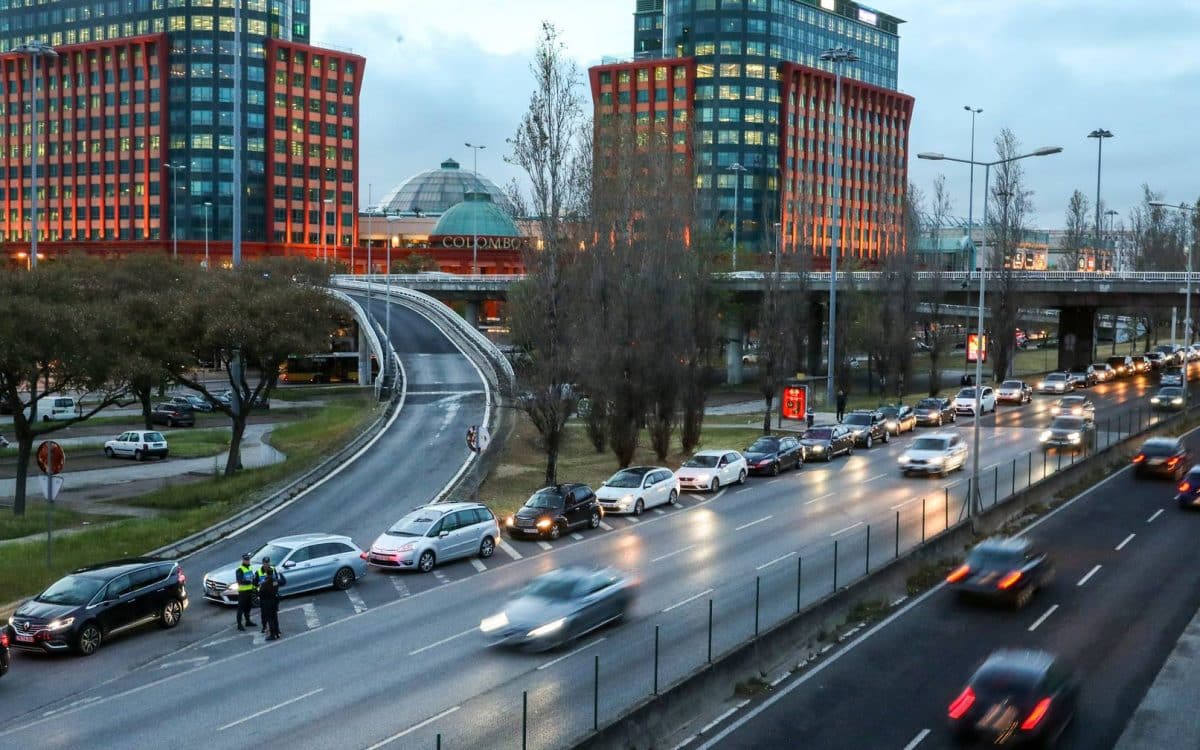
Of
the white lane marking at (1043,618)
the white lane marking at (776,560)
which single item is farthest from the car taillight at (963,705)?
the white lane marking at (776,560)

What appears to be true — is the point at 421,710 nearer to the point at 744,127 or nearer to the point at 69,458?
the point at 69,458

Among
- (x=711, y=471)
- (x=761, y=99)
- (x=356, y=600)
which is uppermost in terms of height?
(x=761, y=99)

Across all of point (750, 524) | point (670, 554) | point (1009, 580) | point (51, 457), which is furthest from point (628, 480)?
point (51, 457)

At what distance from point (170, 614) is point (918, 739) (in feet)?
51.8

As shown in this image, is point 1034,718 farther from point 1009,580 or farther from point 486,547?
point 486,547

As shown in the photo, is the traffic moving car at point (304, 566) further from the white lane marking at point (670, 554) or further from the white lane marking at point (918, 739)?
the white lane marking at point (918, 739)

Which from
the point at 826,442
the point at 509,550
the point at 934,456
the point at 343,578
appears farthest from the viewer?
the point at 826,442

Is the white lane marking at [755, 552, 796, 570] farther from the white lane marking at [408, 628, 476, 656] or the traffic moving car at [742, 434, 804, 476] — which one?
the traffic moving car at [742, 434, 804, 476]

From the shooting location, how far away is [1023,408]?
65.7m

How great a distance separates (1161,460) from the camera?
136 ft

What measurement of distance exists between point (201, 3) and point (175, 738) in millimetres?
151441

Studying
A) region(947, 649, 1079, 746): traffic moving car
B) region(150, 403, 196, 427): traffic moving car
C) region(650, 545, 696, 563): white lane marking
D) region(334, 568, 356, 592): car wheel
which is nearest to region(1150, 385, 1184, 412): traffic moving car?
region(650, 545, 696, 563): white lane marking

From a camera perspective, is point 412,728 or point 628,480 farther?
point 628,480

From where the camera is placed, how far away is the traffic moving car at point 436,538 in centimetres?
2848
